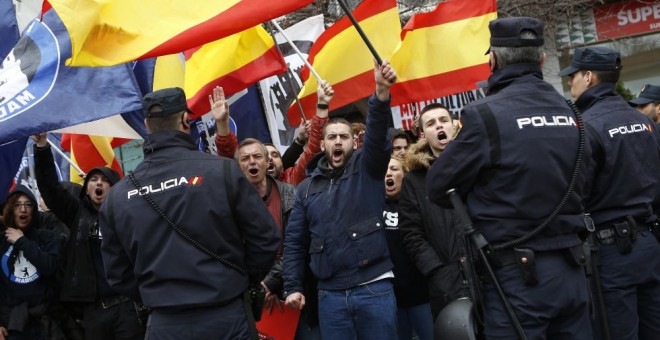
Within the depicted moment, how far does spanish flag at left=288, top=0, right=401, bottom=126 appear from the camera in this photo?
7.92 m

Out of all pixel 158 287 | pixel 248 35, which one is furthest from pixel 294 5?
pixel 158 287

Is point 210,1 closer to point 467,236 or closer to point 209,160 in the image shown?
point 209,160

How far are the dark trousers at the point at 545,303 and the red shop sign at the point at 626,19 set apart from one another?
12.0m

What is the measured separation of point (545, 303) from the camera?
13.1 ft

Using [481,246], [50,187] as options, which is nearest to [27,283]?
[50,187]

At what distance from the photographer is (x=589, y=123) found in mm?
5359

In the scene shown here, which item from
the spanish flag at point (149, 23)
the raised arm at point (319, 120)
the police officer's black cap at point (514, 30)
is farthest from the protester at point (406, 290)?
the police officer's black cap at point (514, 30)

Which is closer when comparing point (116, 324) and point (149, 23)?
point (149, 23)

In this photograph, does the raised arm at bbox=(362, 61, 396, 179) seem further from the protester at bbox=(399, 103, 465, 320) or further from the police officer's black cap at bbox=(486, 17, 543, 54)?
the police officer's black cap at bbox=(486, 17, 543, 54)

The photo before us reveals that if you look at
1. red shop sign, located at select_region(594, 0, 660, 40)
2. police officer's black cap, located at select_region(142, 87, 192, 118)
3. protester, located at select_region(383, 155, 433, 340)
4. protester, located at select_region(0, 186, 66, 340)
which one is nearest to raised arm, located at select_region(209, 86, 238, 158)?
police officer's black cap, located at select_region(142, 87, 192, 118)

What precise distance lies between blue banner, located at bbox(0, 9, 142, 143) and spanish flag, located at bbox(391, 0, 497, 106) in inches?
111

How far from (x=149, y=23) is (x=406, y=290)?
2.74 metres

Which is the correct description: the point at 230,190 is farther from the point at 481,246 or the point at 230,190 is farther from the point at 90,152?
the point at 90,152

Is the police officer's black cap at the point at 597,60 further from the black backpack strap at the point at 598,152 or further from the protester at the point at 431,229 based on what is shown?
the protester at the point at 431,229
